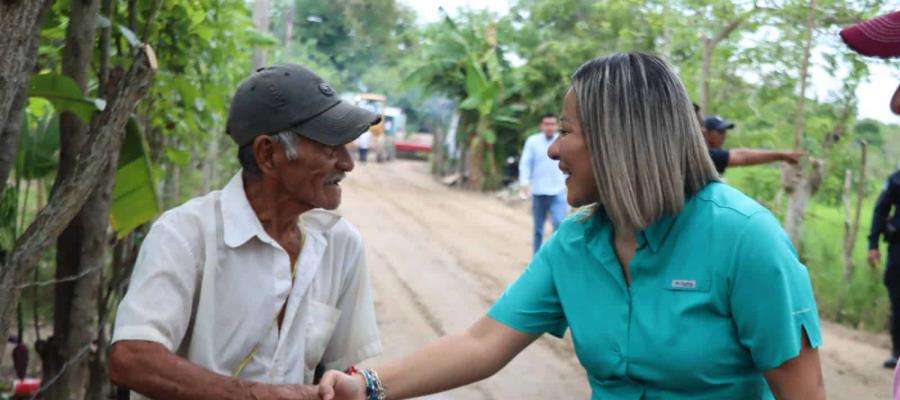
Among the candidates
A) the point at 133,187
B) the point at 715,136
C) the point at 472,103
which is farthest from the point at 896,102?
the point at 472,103

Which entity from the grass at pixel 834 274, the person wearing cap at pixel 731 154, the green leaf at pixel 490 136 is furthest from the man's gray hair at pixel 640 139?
the green leaf at pixel 490 136

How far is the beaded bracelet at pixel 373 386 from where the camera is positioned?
3.11 meters

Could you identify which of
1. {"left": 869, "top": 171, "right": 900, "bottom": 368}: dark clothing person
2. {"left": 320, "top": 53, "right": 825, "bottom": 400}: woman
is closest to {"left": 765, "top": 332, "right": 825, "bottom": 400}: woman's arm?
{"left": 320, "top": 53, "right": 825, "bottom": 400}: woman

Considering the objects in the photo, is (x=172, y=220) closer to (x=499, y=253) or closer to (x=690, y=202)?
(x=690, y=202)

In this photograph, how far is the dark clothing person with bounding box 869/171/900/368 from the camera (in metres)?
8.17

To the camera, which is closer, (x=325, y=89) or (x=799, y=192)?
(x=325, y=89)

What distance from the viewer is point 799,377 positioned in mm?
2574

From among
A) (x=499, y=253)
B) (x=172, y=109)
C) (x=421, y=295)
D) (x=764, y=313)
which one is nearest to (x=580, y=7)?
(x=499, y=253)

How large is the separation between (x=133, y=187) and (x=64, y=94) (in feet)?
2.37

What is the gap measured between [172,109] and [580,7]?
2120 centimetres

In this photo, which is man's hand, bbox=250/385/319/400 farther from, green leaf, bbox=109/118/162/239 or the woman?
green leaf, bbox=109/118/162/239

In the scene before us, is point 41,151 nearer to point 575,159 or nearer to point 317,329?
point 317,329

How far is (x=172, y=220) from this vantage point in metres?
2.86

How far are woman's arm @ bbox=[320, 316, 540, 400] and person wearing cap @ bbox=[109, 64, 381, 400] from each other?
0.21m
